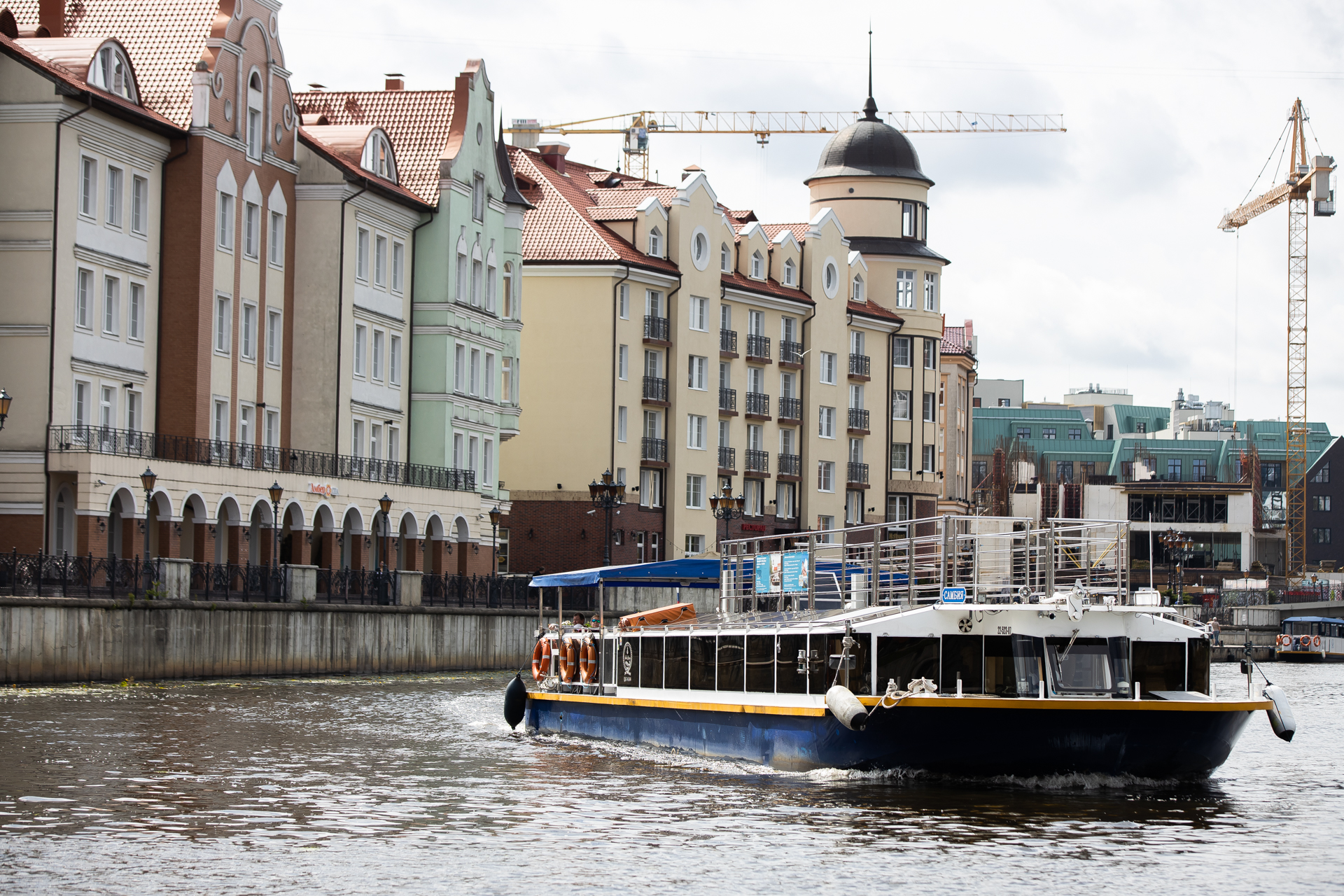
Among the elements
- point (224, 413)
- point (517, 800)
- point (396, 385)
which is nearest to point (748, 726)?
point (517, 800)

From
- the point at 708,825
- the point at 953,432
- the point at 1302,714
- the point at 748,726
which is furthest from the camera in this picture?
the point at 953,432

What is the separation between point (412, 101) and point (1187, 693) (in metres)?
57.2

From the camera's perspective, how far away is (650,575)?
142 feet

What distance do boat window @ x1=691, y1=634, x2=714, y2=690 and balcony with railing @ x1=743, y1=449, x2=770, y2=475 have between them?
66.3 m

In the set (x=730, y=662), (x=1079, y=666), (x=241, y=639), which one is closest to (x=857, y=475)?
(x=241, y=639)

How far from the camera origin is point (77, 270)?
2392 inches

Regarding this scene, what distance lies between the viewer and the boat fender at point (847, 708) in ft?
97.8

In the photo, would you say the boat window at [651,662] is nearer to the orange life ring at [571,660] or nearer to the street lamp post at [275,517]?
the orange life ring at [571,660]

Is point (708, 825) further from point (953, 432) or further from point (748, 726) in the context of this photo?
point (953, 432)

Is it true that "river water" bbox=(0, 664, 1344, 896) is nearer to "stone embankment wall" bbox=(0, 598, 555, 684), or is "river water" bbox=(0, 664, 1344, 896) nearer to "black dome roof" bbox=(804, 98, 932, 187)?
"stone embankment wall" bbox=(0, 598, 555, 684)

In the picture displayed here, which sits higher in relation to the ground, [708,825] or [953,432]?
[953,432]

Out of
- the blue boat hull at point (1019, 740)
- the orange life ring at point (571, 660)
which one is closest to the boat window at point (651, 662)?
the orange life ring at point (571, 660)

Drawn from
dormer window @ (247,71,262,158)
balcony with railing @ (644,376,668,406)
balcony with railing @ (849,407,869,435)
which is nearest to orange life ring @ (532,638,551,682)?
dormer window @ (247,71,262,158)

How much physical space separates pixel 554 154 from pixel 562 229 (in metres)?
10.4
